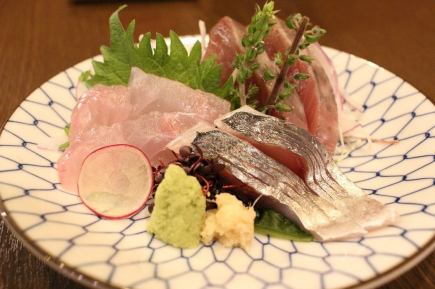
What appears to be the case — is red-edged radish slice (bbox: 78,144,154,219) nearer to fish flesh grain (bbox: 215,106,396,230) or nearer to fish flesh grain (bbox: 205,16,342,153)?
fish flesh grain (bbox: 215,106,396,230)

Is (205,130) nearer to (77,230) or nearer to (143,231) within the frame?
(143,231)

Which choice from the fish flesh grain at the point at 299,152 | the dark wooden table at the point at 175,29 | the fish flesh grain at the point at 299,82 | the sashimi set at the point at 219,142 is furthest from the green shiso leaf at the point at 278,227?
the dark wooden table at the point at 175,29

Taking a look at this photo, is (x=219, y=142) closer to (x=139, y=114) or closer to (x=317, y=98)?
(x=139, y=114)

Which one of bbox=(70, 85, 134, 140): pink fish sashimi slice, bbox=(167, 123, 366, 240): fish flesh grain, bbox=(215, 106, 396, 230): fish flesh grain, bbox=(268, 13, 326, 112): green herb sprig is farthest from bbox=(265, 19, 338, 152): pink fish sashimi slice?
bbox=(70, 85, 134, 140): pink fish sashimi slice

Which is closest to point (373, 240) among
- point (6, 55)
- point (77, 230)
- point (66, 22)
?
point (77, 230)

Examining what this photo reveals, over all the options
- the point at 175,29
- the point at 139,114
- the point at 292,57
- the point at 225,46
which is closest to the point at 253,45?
the point at 292,57
